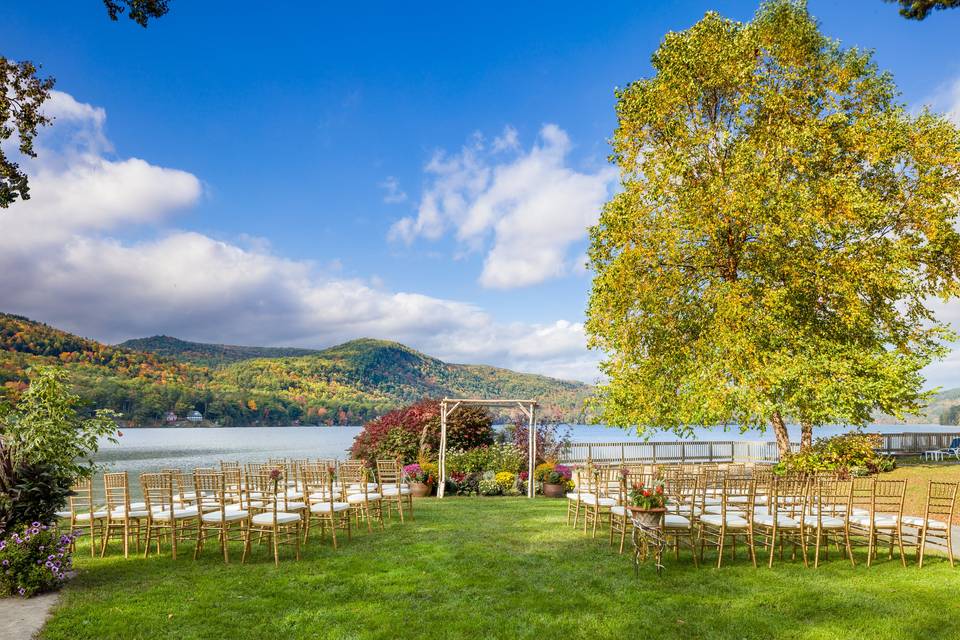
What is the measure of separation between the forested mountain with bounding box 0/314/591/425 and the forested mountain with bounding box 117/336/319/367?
180mm

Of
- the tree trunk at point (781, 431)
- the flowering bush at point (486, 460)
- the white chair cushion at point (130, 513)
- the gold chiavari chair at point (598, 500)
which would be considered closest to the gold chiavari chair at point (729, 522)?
the gold chiavari chair at point (598, 500)

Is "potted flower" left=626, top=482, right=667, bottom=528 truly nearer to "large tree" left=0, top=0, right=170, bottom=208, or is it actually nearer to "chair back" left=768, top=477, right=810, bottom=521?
"chair back" left=768, top=477, right=810, bottom=521

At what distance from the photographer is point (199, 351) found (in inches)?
4227

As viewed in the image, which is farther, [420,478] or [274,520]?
[420,478]

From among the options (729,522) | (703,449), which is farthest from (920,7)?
(703,449)

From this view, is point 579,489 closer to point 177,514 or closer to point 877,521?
point 877,521

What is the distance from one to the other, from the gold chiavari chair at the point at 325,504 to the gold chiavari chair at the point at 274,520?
1.08 ft

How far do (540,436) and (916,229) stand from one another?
41.0ft

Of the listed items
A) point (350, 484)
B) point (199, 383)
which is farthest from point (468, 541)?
point (199, 383)

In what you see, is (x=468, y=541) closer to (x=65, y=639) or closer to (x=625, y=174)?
(x=65, y=639)

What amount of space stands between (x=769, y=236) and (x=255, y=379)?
7772 cm

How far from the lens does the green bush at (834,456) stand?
54.2 ft

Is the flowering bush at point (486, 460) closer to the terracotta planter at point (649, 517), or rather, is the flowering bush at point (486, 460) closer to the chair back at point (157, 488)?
the chair back at point (157, 488)

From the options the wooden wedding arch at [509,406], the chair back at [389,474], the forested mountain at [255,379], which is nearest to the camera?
the chair back at [389,474]
